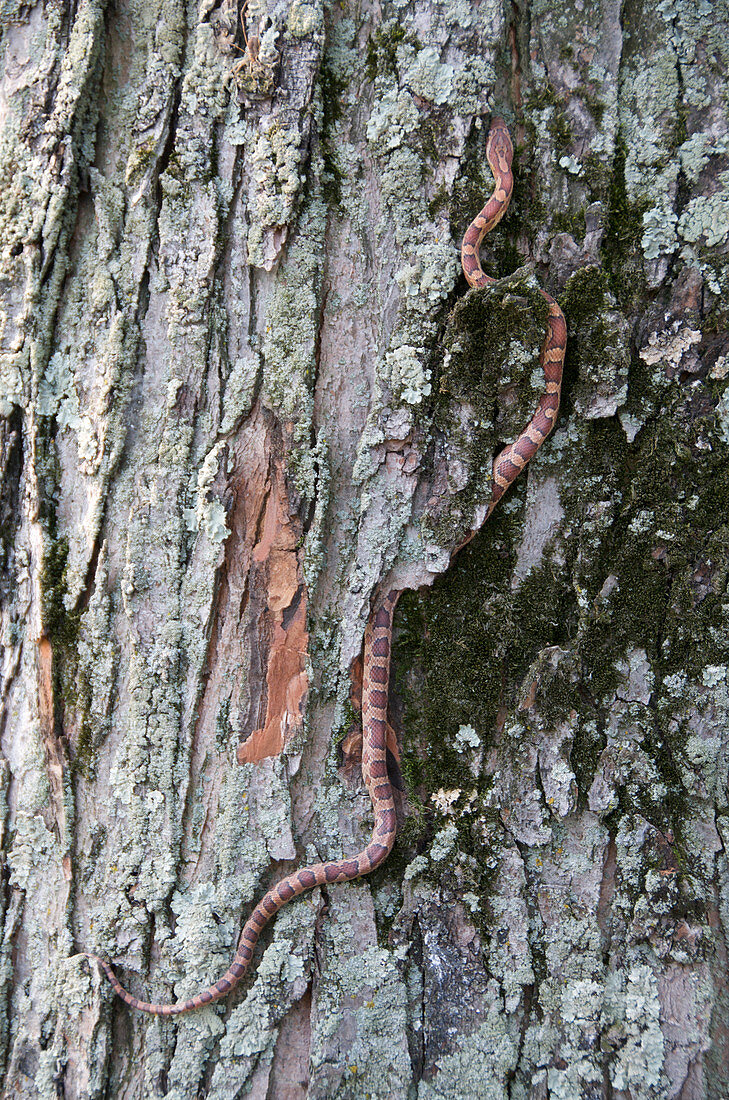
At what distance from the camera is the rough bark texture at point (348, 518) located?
3039 millimetres

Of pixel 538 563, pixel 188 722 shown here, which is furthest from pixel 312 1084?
pixel 538 563

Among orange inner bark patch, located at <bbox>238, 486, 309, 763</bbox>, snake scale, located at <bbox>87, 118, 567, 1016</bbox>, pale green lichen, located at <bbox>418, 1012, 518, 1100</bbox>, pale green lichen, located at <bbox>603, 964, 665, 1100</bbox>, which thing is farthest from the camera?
orange inner bark patch, located at <bbox>238, 486, 309, 763</bbox>

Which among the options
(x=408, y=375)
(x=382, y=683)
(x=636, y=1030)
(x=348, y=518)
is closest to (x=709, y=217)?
(x=408, y=375)

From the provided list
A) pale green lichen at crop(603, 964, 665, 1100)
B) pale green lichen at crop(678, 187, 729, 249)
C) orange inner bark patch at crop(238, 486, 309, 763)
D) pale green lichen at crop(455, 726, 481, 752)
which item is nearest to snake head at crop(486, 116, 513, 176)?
pale green lichen at crop(678, 187, 729, 249)

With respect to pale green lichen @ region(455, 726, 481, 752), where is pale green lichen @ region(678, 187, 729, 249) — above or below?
above

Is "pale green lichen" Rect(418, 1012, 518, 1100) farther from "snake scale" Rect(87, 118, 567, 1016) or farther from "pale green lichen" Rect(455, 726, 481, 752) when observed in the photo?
"pale green lichen" Rect(455, 726, 481, 752)

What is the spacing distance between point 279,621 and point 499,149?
2.85 metres

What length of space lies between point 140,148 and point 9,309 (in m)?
1.16

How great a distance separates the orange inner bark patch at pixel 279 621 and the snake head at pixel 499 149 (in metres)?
2.06

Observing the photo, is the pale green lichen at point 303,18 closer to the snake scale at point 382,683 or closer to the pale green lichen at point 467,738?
the snake scale at point 382,683

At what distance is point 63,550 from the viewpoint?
332cm

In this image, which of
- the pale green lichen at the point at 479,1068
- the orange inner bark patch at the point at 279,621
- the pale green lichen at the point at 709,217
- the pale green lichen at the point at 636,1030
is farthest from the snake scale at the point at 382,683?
the pale green lichen at the point at 636,1030

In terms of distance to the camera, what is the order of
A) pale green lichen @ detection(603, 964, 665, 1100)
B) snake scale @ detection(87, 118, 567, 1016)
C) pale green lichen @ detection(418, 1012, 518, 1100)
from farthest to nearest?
snake scale @ detection(87, 118, 567, 1016) → pale green lichen @ detection(418, 1012, 518, 1100) → pale green lichen @ detection(603, 964, 665, 1100)

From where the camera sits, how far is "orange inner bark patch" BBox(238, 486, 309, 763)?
317 centimetres
